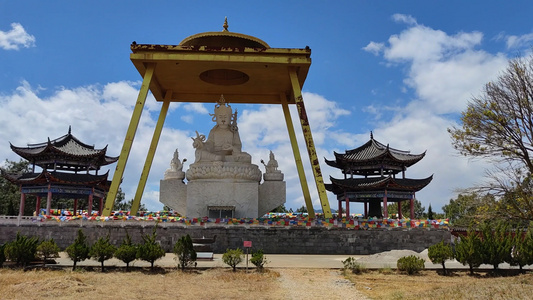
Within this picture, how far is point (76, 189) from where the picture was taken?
29469 millimetres

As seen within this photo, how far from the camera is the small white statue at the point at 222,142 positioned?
70.5ft

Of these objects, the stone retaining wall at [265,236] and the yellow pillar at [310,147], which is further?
the yellow pillar at [310,147]

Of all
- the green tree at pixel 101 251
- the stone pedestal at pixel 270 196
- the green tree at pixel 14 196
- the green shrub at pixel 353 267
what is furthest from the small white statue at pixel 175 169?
the green tree at pixel 14 196

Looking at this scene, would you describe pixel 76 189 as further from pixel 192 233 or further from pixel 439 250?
pixel 439 250

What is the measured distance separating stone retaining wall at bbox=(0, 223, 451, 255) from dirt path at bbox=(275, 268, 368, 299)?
5048 millimetres

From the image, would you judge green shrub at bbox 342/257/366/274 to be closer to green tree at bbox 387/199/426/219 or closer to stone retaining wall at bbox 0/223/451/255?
stone retaining wall at bbox 0/223/451/255

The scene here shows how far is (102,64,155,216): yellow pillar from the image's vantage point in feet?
65.9

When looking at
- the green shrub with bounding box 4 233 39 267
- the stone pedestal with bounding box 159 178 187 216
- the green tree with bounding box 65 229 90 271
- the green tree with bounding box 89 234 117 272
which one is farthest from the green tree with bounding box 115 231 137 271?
the stone pedestal with bounding box 159 178 187 216

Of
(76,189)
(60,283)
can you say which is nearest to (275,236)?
(60,283)

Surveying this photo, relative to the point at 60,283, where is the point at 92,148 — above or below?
above

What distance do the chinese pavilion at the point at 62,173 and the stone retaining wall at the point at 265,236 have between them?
11.6 meters

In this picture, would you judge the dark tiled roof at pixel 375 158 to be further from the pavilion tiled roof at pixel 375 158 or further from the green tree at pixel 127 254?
the green tree at pixel 127 254

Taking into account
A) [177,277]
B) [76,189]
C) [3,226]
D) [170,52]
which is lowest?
[177,277]

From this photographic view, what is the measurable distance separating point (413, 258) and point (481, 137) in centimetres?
446
